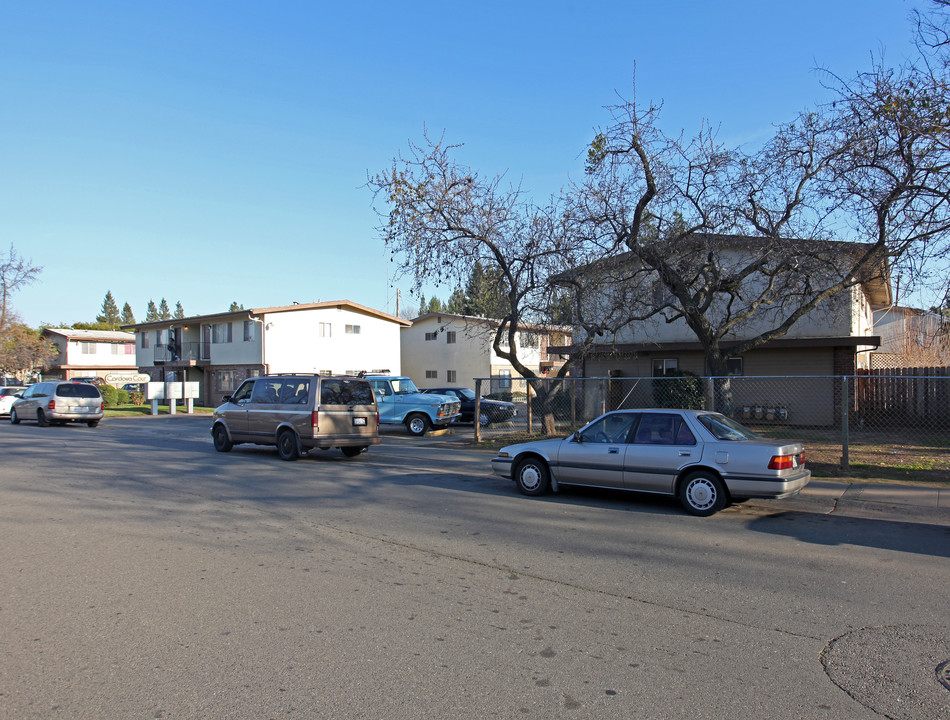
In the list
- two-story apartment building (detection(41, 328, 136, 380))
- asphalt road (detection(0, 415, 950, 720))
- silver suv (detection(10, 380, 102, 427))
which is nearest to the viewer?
asphalt road (detection(0, 415, 950, 720))

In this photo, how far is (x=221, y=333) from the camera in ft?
139

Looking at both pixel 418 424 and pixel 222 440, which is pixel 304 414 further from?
pixel 418 424

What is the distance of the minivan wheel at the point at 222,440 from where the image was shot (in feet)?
52.1

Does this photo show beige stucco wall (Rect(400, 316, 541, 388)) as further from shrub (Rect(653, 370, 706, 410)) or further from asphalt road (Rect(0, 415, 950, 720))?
asphalt road (Rect(0, 415, 950, 720))

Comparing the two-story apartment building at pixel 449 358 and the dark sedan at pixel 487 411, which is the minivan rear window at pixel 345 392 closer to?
the dark sedan at pixel 487 411

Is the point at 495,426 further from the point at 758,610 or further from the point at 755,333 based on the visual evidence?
A: the point at 758,610

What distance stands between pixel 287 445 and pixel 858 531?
1072 centimetres

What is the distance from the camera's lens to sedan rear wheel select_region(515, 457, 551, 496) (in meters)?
10.1

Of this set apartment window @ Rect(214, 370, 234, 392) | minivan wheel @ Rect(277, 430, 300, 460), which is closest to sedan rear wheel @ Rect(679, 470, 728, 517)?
minivan wheel @ Rect(277, 430, 300, 460)

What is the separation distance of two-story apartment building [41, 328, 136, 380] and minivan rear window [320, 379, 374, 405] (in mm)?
54483

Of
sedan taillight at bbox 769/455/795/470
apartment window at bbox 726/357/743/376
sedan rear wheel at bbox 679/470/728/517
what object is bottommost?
sedan rear wheel at bbox 679/470/728/517

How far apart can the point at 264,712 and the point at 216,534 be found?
172 inches

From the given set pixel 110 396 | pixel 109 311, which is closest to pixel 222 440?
pixel 110 396

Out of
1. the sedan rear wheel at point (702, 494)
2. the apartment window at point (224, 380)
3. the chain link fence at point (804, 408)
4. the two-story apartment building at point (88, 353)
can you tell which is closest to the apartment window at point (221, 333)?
the apartment window at point (224, 380)
